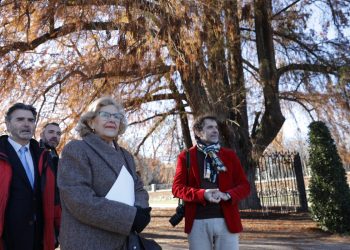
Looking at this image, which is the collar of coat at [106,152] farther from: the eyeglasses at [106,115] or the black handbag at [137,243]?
the black handbag at [137,243]

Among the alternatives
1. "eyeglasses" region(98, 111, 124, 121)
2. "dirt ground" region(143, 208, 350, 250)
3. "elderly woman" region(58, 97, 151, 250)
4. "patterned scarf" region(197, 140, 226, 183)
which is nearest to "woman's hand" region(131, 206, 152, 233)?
"elderly woman" region(58, 97, 151, 250)

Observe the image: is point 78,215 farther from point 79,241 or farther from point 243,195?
point 243,195

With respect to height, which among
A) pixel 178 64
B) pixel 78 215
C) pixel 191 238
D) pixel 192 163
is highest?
pixel 178 64

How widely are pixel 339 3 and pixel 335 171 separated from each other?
4.57m

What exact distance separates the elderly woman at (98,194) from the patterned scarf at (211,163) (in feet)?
3.80

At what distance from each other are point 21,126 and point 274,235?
6859 millimetres

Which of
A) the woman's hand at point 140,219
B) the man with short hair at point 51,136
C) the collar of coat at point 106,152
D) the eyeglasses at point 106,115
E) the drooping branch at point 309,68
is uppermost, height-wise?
the drooping branch at point 309,68

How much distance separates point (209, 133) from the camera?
12.1 feet

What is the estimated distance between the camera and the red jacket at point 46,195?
288cm

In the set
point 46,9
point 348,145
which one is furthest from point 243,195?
point 348,145

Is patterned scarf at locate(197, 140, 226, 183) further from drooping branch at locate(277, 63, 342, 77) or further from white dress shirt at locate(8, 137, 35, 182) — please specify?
drooping branch at locate(277, 63, 342, 77)

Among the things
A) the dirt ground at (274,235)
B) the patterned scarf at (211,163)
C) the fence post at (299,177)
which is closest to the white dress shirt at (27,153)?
the patterned scarf at (211,163)

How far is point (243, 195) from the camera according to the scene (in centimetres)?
357

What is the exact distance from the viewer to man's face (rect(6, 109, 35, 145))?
3252mm
